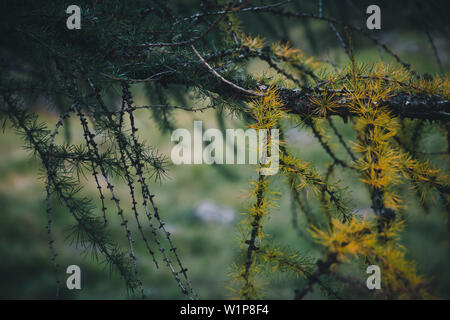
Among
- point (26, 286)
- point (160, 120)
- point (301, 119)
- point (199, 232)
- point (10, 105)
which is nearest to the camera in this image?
point (10, 105)

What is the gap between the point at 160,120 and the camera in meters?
1.09

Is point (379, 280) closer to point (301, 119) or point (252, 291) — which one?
point (252, 291)

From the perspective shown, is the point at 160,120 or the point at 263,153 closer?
the point at 263,153

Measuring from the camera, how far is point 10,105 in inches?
24.1

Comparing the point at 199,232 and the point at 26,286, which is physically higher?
the point at 199,232

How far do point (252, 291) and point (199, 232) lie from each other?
96.6 inches

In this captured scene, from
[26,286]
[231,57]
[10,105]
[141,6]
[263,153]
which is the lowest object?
[26,286]

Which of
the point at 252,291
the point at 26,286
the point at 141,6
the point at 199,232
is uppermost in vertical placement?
the point at 141,6

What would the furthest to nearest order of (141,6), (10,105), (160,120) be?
(160,120), (141,6), (10,105)

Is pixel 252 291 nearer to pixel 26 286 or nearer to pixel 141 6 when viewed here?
pixel 141 6
